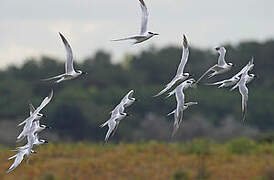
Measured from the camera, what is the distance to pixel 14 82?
4978cm

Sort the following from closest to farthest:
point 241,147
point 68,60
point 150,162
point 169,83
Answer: point 169,83
point 68,60
point 150,162
point 241,147

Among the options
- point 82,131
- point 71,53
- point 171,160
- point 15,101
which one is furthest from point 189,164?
point 15,101

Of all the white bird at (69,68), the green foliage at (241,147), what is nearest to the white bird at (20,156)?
the white bird at (69,68)

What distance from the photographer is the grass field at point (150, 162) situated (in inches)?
998

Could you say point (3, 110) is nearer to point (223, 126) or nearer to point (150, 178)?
point (223, 126)

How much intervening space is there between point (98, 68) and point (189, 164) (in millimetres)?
26975

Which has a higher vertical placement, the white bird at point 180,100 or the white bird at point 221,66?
the white bird at point 221,66

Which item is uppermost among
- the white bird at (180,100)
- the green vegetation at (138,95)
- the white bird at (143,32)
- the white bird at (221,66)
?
the white bird at (143,32)

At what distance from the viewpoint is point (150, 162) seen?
27359 millimetres

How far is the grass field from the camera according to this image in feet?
83.1

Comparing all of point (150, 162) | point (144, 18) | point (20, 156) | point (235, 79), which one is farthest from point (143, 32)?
point (150, 162)

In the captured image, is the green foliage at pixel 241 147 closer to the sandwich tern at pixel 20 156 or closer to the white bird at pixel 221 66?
the sandwich tern at pixel 20 156

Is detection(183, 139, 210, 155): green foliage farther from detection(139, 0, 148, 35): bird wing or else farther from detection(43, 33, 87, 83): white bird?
detection(43, 33, 87, 83): white bird

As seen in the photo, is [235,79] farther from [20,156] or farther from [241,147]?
[241,147]
